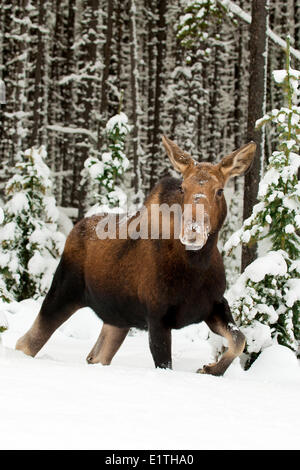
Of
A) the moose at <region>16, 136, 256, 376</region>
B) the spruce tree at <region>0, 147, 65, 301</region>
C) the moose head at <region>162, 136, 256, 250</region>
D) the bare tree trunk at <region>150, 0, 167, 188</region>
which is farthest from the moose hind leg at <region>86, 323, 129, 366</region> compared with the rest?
the bare tree trunk at <region>150, 0, 167, 188</region>

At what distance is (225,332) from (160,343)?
68 centimetres

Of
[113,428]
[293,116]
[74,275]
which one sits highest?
[293,116]

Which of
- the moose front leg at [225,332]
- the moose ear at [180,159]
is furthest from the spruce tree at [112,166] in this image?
the moose front leg at [225,332]

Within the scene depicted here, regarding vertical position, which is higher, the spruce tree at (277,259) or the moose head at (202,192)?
the moose head at (202,192)

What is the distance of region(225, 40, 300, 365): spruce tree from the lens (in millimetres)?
6879

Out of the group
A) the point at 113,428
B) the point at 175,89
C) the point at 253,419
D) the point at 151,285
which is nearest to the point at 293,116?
the point at 151,285

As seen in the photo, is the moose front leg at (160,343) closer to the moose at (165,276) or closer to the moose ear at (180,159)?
the moose at (165,276)

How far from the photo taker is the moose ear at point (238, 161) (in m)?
5.54

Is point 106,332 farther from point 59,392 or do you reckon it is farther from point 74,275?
point 59,392

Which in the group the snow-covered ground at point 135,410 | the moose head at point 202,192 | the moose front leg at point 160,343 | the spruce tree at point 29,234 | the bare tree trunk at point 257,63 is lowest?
the spruce tree at point 29,234

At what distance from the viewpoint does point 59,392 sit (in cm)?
352

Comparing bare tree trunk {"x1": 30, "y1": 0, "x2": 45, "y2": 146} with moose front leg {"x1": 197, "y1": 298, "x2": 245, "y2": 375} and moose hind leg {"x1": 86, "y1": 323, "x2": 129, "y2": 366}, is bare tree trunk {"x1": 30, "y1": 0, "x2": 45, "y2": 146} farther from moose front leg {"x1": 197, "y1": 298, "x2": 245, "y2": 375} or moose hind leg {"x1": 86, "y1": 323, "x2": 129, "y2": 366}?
moose front leg {"x1": 197, "y1": 298, "x2": 245, "y2": 375}
